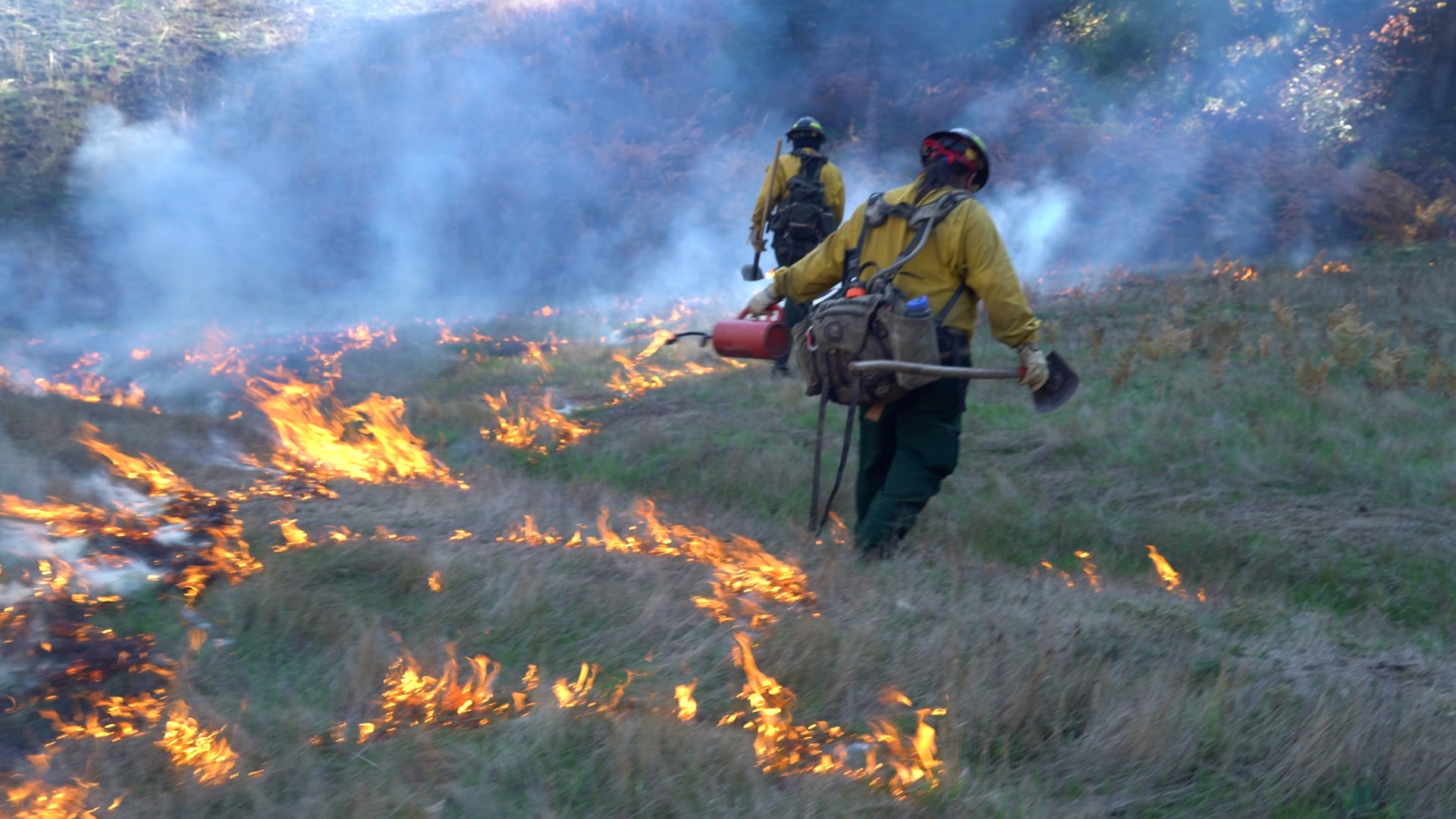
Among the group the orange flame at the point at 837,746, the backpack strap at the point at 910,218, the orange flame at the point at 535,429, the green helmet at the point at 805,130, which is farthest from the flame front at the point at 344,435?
the orange flame at the point at 837,746

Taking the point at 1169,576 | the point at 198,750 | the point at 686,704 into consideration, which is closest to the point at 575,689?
the point at 686,704

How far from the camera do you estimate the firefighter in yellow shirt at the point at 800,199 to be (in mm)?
6770

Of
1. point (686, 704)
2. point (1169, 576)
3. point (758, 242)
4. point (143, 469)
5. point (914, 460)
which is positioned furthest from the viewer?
point (758, 242)

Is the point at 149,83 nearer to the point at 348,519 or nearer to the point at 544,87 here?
the point at 544,87

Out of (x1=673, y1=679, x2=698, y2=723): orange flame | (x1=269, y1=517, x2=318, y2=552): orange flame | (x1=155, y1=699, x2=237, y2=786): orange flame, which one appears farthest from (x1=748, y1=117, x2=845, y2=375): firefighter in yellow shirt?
(x1=155, y1=699, x2=237, y2=786): orange flame

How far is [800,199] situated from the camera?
267 inches

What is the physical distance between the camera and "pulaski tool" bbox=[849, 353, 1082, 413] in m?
3.55

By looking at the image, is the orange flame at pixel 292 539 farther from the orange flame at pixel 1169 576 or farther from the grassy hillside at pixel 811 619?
the orange flame at pixel 1169 576

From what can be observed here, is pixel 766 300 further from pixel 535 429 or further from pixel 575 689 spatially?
pixel 535 429

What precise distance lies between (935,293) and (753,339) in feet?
2.23

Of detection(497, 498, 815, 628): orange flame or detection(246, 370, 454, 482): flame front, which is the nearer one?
detection(497, 498, 815, 628): orange flame

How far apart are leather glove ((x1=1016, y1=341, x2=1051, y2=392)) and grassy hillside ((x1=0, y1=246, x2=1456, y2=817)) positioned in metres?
0.69

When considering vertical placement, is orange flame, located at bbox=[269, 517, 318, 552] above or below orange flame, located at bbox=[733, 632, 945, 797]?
above

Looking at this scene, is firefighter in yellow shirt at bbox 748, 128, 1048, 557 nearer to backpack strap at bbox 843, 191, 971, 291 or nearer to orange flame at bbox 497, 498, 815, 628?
backpack strap at bbox 843, 191, 971, 291
